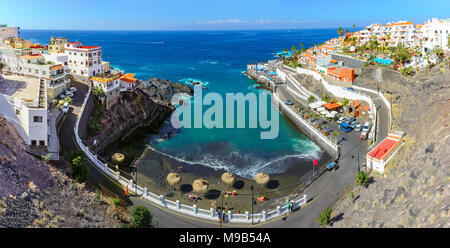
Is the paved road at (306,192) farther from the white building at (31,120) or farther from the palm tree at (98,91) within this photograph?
the palm tree at (98,91)

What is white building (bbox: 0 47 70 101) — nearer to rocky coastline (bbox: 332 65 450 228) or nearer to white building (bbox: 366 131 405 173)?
rocky coastline (bbox: 332 65 450 228)

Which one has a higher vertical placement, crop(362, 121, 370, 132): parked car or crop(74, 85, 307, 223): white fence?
crop(362, 121, 370, 132): parked car

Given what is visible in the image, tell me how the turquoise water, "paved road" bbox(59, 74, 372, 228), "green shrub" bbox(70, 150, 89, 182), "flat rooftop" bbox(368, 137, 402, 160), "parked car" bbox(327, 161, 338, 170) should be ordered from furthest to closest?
1. the turquoise water
2. "parked car" bbox(327, 161, 338, 170)
3. "flat rooftop" bbox(368, 137, 402, 160)
4. "green shrub" bbox(70, 150, 89, 182)
5. "paved road" bbox(59, 74, 372, 228)

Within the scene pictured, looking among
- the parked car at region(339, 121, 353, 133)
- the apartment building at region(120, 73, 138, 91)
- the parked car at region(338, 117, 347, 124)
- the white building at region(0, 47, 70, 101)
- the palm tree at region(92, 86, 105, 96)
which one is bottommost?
the parked car at region(339, 121, 353, 133)

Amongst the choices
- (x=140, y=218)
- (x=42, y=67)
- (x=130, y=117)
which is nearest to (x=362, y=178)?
(x=140, y=218)

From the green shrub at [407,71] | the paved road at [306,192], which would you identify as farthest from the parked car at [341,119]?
the green shrub at [407,71]

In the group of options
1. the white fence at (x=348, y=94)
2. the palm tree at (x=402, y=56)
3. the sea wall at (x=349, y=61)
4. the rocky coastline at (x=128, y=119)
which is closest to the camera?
the rocky coastline at (x=128, y=119)

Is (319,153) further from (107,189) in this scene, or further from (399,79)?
(107,189)

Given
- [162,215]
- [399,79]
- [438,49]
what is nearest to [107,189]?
[162,215]

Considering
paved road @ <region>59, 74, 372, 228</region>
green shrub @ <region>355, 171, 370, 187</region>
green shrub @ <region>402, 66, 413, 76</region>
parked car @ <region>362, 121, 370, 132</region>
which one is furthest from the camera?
green shrub @ <region>402, 66, 413, 76</region>

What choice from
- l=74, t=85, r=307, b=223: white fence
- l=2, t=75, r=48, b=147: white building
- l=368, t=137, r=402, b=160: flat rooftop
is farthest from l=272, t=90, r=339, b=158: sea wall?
l=2, t=75, r=48, b=147: white building
